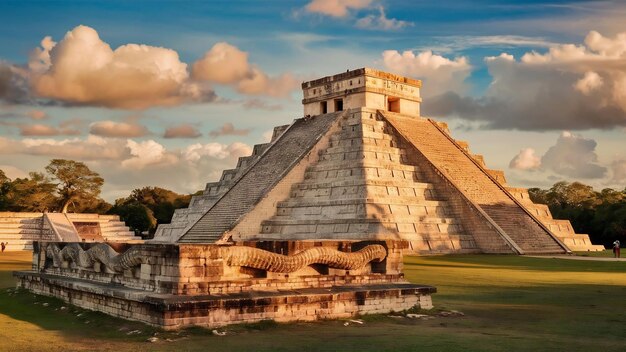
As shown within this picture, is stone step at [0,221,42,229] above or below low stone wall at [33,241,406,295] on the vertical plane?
above

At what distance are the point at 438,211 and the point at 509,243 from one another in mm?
3667

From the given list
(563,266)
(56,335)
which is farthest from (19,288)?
(563,266)

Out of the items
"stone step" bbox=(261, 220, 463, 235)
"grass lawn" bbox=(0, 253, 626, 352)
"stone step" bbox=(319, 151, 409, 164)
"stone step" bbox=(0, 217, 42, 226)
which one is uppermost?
"stone step" bbox=(319, 151, 409, 164)

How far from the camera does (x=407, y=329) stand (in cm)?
1063

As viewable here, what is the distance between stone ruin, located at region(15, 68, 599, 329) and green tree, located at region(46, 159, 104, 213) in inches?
1079

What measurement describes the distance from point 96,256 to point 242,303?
4.15 meters

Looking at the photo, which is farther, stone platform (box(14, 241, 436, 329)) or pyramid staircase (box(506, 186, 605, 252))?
pyramid staircase (box(506, 186, 605, 252))

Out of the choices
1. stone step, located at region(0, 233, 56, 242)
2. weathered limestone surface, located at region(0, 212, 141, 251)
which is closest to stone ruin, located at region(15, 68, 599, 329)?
weathered limestone surface, located at region(0, 212, 141, 251)

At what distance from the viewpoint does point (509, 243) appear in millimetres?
31078

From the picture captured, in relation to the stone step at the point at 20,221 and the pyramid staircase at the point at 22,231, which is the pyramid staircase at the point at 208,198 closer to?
the pyramid staircase at the point at 22,231

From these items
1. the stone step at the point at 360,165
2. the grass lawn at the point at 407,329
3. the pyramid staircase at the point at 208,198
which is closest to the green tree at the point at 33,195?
the pyramid staircase at the point at 208,198

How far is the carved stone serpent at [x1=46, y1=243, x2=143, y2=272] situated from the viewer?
1150 cm

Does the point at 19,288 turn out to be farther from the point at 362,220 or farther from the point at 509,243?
the point at 509,243

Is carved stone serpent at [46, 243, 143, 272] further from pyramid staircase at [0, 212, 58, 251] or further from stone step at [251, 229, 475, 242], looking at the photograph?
pyramid staircase at [0, 212, 58, 251]
